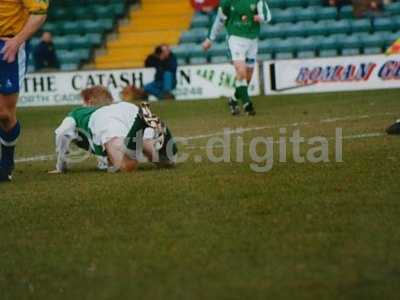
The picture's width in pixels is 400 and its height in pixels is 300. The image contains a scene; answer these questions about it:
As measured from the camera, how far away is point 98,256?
7.01 meters

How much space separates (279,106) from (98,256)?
1492 centimetres

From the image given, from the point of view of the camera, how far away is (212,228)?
7668mm

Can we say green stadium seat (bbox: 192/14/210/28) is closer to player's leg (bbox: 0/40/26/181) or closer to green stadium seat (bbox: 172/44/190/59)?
green stadium seat (bbox: 172/44/190/59)

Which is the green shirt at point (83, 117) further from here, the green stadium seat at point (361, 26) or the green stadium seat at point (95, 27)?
the green stadium seat at point (95, 27)

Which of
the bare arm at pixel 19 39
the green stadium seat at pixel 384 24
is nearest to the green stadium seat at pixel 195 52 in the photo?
the green stadium seat at pixel 384 24

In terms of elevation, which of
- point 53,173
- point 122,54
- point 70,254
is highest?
point 70,254

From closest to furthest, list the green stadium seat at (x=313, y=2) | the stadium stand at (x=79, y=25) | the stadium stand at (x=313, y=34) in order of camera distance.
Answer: the stadium stand at (x=313, y=34)
the green stadium seat at (x=313, y=2)
the stadium stand at (x=79, y=25)

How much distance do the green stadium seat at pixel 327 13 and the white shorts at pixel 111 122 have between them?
19947 mm

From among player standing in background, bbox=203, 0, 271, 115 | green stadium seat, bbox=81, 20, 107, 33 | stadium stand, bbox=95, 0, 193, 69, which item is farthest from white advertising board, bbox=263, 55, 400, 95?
green stadium seat, bbox=81, 20, 107, 33

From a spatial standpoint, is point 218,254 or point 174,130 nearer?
point 218,254

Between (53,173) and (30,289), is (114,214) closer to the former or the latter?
(30,289)

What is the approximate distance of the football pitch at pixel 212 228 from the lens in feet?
20.0

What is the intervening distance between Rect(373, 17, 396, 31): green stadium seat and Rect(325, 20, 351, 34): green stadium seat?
2.18 feet

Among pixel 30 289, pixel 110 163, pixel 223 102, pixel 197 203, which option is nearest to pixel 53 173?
pixel 110 163
